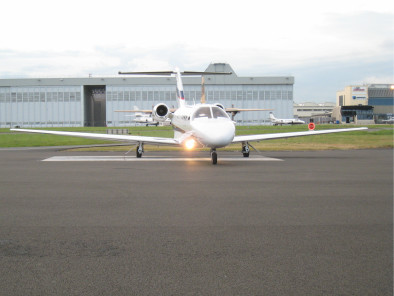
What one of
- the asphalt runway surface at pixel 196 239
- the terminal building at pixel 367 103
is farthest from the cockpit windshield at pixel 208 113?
the terminal building at pixel 367 103

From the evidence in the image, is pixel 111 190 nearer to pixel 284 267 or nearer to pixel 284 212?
pixel 284 212

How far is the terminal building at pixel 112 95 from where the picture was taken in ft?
303

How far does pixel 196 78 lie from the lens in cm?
9131

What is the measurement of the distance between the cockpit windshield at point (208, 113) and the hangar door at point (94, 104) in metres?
81.2

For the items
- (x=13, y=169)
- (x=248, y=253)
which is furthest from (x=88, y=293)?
(x=13, y=169)

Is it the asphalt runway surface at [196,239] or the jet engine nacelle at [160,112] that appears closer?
the asphalt runway surface at [196,239]

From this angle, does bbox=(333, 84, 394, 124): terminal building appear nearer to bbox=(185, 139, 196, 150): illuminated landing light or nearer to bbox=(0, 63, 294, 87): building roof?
bbox=(0, 63, 294, 87): building roof

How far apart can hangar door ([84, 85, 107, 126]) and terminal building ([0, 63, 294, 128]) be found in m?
3.30

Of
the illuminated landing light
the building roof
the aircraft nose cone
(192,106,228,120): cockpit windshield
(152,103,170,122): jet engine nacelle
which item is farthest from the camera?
the building roof

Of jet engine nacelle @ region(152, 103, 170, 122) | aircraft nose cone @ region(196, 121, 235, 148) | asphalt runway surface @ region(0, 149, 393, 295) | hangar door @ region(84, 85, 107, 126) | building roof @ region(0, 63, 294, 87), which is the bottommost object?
asphalt runway surface @ region(0, 149, 393, 295)

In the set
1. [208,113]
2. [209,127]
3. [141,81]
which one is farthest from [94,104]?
[209,127]

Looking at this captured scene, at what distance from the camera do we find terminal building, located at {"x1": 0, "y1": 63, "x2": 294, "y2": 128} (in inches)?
3639

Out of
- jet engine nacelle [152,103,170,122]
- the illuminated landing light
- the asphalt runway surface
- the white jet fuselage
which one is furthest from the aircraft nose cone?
jet engine nacelle [152,103,170,122]

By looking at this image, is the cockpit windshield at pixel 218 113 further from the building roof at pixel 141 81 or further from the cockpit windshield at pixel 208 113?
the building roof at pixel 141 81
